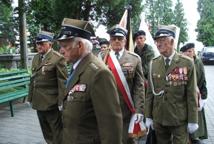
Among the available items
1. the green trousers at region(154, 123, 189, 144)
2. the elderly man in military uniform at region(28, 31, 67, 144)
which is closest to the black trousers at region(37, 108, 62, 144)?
the elderly man in military uniform at region(28, 31, 67, 144)

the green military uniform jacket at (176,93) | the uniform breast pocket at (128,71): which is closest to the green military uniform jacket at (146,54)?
the uniform breast pocket at (128,71)

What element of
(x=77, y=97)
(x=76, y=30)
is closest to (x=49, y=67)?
(x=76, y=30)

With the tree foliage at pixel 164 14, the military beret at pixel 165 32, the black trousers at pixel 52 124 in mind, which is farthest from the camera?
the tree foliage at pixel 164 14

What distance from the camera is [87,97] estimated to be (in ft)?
11.9

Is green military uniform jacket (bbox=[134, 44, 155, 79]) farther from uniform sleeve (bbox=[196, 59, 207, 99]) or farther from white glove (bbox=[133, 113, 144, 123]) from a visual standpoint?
white glove (bbox=[133, 113, 144, 123])

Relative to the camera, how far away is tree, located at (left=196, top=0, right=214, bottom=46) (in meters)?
55.2

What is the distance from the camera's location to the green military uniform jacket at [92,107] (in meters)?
3.52

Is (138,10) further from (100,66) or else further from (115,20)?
(100,66)

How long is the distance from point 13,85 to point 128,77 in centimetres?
542

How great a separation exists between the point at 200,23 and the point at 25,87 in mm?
48604

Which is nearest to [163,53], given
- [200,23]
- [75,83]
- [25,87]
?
[75,83]

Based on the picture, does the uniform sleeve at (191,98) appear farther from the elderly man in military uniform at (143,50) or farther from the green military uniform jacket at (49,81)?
the elderly man in military uniform at (143,50)

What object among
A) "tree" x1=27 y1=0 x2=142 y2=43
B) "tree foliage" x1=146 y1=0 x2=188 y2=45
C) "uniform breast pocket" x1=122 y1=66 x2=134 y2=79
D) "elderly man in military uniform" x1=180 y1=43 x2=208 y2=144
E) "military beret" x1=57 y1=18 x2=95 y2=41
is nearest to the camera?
"military beret" x1=57 y1=18 x2=95 y2=41

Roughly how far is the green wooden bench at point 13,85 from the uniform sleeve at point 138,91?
181 inches
